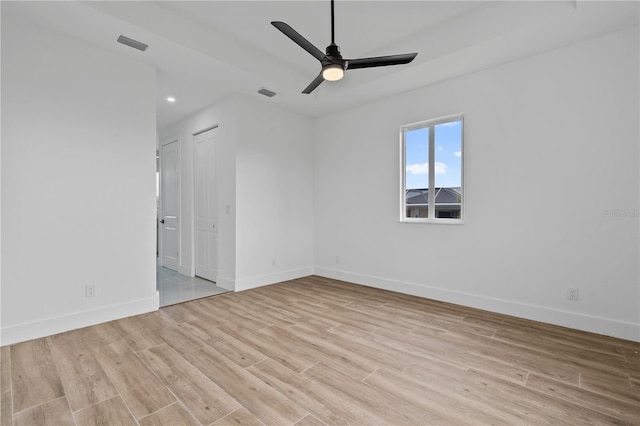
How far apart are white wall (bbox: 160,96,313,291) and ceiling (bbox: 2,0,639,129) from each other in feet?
2.30

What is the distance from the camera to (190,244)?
17.2ft

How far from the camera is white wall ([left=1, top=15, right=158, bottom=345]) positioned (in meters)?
2.62

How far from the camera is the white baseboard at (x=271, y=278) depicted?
4.37 meters

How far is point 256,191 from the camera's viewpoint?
4.61m

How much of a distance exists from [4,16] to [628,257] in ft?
19.3

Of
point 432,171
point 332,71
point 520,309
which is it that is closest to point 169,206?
point 332,71

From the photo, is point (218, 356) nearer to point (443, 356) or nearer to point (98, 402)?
point (98, 402)

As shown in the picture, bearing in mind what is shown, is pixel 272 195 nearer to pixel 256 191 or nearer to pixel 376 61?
pixel 256 191

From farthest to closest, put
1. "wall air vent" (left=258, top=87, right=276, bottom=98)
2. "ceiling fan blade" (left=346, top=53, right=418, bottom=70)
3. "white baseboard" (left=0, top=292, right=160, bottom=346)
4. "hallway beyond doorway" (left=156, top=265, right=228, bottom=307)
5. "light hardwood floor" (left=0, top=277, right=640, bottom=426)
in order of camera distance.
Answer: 1. "wall air vent" (left=258, top=87, right=276, bottom=98)
2. "hallway beyond doorway" (left=156, top=265, right=228, bottom=307)
3. "white baseboard" (left=0, top=292, right=160, bottom=346)
4. "ceiling fan blade" (left=346, top=53, right=418, bottom=70)
5. "light hardwood floor" (left=0, top=277, right=640, bottom=426)

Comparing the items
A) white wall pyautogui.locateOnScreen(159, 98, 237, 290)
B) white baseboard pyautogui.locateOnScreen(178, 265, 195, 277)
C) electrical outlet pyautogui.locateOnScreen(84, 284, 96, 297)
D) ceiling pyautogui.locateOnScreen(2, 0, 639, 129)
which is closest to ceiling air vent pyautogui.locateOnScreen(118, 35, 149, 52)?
ceiling pyautogui.locateOnScreen(2, 0, 639, 129)

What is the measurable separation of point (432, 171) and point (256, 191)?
2566mm

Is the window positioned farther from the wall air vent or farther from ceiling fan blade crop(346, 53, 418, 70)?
the wall air vent

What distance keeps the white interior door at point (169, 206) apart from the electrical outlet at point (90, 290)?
252 centimetres

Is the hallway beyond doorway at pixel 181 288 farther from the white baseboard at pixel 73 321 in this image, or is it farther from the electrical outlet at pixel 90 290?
the electrical outlet at pixel 90 290
